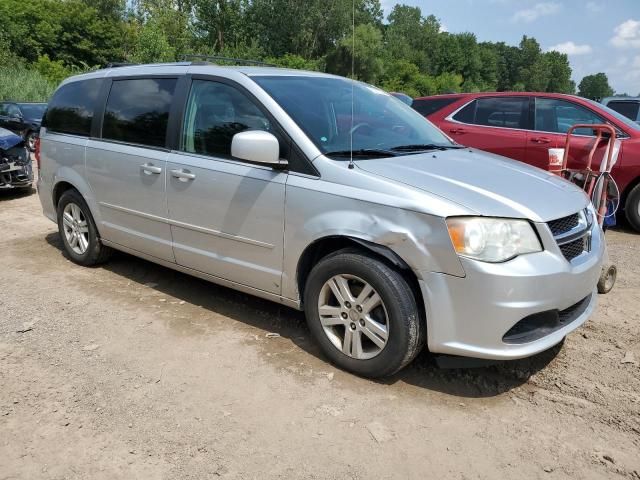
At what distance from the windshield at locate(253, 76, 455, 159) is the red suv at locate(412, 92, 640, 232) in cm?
347

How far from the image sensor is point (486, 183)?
3.13 meters

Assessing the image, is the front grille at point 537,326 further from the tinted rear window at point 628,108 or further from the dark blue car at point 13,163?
the tinted rear window at point 628,108

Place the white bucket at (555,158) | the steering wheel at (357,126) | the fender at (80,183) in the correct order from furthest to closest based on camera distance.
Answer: the white bucket at (555,158), the fender at (80,183), the steering wheel at (357,126)

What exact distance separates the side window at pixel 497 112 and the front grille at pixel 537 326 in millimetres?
5053

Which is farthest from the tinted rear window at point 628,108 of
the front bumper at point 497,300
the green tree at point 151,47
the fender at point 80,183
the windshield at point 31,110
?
the green tree at point 151,47

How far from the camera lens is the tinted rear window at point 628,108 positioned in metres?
11.0

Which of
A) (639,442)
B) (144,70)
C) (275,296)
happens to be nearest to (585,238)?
(639,442)

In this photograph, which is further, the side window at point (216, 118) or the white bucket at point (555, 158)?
the white bucket at point (555, 158)

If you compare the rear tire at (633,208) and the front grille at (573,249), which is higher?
the front grille at (573,249)

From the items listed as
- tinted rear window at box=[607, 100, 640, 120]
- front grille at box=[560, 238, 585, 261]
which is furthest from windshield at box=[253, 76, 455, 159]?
tinted rear window at box=[607, 100, 640, 120]

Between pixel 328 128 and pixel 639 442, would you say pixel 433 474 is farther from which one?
pixel 328 128

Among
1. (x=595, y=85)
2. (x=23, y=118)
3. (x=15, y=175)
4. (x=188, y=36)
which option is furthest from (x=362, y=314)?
(x=595, y=85)

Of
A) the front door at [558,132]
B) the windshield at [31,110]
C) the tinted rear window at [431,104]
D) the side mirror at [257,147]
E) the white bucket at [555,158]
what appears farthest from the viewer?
the windshield at [31,110]

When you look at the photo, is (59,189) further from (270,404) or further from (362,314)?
(362,314)
